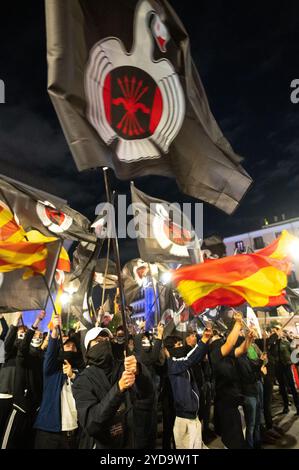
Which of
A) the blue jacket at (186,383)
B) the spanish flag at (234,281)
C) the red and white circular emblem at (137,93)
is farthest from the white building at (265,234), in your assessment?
the red and white circular emblem at (137,93)

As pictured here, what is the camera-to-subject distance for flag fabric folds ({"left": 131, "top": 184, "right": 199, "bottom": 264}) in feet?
25.3

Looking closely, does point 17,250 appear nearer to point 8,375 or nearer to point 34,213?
point 34,213

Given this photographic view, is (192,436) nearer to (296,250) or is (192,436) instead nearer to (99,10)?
(296,250)

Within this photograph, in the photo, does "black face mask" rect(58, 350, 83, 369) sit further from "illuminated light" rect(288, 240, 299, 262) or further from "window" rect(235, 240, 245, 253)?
"window" rect(235, 240, 245, 253)

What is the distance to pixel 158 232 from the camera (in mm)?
8148

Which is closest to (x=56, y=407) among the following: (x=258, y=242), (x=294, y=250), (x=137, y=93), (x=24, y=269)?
(x=24, y=269)

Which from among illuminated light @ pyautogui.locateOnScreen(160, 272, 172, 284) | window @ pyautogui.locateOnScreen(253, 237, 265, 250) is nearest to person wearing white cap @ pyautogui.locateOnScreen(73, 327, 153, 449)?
illuminated light @ pyautogui.locateOnScreen(160, 272, 172, 284)

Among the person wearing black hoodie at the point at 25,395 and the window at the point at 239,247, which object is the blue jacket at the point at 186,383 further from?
the window at the point at 239,247

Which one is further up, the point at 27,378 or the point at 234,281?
the point at 234,281

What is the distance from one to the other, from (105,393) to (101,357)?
36 cm

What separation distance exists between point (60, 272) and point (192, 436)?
18.0 feet

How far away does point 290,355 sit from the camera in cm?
997
